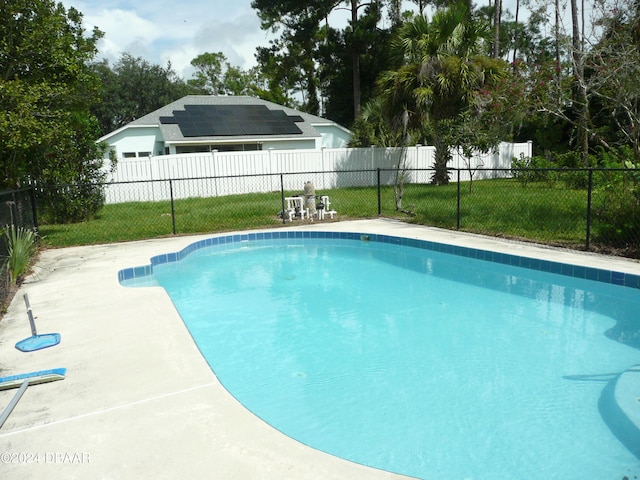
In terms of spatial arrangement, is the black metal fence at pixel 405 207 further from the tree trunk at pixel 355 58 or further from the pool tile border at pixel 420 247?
the tree trunk at pixel 355 58

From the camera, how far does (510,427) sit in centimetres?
331

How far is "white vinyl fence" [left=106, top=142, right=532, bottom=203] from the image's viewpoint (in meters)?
A: 16.1

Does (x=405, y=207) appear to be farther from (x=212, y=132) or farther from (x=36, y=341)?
(x=212, y=132)

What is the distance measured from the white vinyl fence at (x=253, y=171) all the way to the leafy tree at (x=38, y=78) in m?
5.35

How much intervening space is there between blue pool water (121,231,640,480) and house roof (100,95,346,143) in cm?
1345

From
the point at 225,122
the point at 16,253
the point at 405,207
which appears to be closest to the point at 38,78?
the point at 16,253

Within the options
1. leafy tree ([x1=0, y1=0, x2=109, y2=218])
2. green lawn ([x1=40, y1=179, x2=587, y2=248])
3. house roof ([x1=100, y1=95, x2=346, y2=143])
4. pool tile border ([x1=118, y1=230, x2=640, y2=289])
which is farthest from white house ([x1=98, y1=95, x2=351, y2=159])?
pool tile border ([x1=118, y1=230, x2=640, y2=289])

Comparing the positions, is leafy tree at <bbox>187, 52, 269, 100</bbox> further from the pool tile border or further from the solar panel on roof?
the pool tile border

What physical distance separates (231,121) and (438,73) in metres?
10.1

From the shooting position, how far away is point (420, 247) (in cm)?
889

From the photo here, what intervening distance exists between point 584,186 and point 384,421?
581 inches

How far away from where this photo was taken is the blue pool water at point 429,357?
3.08 meters

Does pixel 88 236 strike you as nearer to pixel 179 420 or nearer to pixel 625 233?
pixel 179 420

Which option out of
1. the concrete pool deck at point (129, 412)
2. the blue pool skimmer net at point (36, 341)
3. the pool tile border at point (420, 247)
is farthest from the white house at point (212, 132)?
the blue pool skimmer net at point (36, 341)
